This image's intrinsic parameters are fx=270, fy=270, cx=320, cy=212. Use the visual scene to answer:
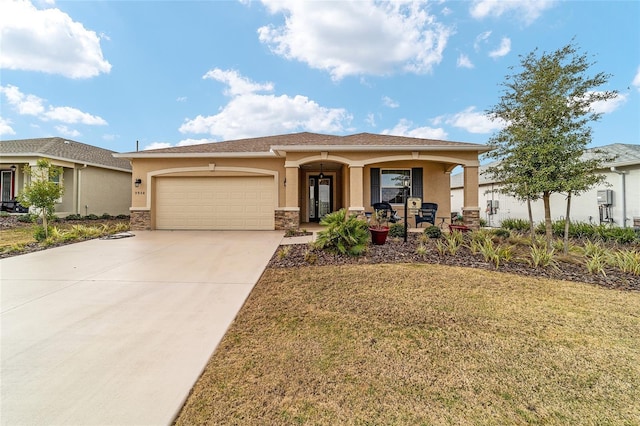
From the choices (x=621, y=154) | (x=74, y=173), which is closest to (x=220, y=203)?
(x=74, y=173)

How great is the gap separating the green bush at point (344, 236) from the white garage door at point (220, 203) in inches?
201

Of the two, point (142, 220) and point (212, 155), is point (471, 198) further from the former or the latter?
point (142, 220)

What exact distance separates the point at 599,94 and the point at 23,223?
2092cm

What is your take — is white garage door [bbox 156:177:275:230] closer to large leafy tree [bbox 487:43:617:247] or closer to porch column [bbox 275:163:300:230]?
porch column [bbox 275:163:300:230]

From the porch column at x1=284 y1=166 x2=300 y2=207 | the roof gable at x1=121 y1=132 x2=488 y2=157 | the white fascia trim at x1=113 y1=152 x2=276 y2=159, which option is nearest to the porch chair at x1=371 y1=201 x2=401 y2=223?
the roof gable at x1=121 y1=132 x2=488 y2=157

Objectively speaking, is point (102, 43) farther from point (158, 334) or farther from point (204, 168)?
point (158, 334)

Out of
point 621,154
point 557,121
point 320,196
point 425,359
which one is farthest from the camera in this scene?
point 320,196

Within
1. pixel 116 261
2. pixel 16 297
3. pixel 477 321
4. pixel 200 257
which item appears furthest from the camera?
pixel 200 257

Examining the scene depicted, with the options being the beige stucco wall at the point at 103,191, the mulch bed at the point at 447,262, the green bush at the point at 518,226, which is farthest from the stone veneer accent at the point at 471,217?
the beige stucco wall at the point at 103,191

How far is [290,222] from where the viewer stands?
10195 mm

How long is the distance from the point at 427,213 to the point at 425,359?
8.29 metres

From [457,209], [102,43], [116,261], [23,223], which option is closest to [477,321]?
[116,261]

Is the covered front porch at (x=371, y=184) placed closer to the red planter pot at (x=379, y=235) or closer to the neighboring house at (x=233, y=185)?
the neighboring house at (x=233, y=185)

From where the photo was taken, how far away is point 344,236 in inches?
234
